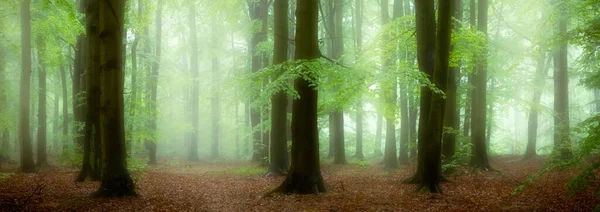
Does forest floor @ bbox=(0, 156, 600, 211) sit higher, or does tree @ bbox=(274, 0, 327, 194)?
tree @ bbox=(274, 0, 327, 194)

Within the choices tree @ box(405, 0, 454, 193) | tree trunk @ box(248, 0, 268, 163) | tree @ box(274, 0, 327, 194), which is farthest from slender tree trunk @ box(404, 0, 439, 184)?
tree trunk @ box(248, 0, 268, 163)

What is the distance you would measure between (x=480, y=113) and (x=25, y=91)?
18.1 meters

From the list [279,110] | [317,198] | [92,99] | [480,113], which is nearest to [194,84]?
[279,110]

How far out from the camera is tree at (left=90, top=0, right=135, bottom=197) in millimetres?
8664

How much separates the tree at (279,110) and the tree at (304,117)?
4048 mm

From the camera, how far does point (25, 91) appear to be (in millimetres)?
15414

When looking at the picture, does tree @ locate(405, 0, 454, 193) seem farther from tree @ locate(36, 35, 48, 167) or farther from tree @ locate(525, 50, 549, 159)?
tree @ locate(36, 35, 48, 167)

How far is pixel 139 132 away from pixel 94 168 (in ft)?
17.8

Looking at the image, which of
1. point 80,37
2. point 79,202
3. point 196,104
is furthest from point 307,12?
point 196,104

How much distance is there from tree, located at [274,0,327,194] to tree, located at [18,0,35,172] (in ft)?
38.7

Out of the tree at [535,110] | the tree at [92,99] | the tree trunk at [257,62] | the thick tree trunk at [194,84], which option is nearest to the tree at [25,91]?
the tree at [92,99]

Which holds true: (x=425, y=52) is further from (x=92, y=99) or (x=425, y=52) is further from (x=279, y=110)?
(x=92, y=99)

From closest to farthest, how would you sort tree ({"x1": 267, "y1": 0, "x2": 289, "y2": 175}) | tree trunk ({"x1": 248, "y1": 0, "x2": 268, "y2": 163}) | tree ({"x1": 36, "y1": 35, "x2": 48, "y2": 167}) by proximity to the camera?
tree ({"x1": 267, "y1": 0, "x2": 289, "y2": 175})
tree ({"x1": 36, "y1": 35, "x2": 48, "y2": 167})
tree trunk ({"x1": 248, "y1": 0, "x2": 268, "y2": 163})

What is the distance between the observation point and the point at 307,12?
31.3 ft
